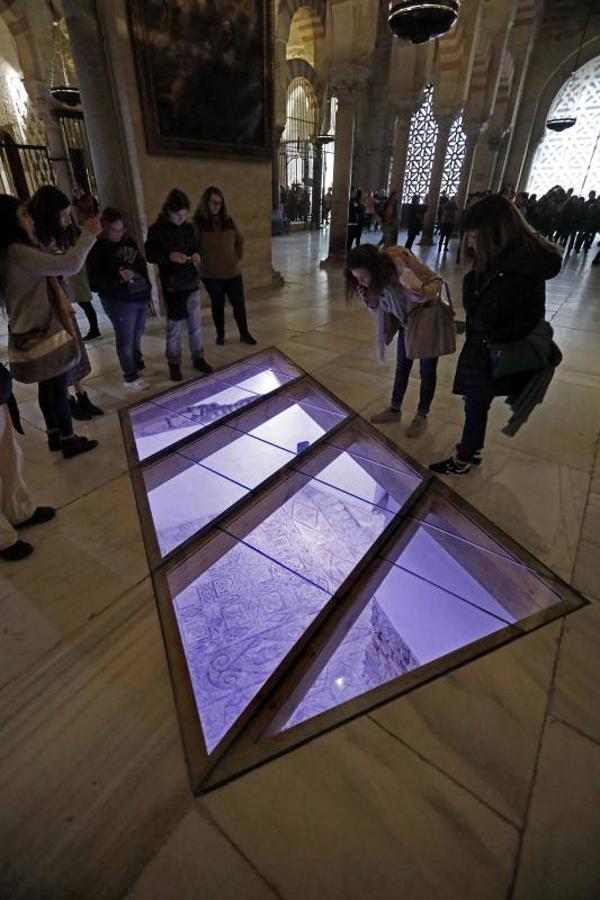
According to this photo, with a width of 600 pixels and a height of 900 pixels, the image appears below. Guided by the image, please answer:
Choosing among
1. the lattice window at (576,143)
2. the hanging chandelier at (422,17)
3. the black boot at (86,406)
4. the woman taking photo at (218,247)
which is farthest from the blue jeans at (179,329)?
the lattice window at (576,143)

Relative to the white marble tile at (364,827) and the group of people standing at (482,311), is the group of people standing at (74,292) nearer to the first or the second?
the white marble tile at (364,827)

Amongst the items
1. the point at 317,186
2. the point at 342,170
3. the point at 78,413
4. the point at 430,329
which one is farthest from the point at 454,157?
the point at 78,413

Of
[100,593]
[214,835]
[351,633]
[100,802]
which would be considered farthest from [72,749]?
[351,633]

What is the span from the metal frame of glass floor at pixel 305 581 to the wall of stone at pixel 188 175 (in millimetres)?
3757

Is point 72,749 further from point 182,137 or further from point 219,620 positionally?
point 182,137

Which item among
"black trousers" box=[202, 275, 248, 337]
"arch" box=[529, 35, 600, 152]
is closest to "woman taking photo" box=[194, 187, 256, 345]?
"black trousers" box=[202, 275, 248, 337]

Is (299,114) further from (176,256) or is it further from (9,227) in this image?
(9,227)

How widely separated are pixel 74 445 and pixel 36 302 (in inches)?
Result: 39.2

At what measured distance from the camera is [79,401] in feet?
11.6

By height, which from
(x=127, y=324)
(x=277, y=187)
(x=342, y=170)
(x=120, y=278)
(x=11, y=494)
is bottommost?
(x=11, y=494)

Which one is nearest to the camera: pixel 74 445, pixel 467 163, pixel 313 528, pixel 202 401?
pixel 313 528

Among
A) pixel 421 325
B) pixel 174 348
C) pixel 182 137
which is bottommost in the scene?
pixel 174 348

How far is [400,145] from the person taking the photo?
39.9 ft

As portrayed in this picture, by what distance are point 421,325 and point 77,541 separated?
2.44 meters
